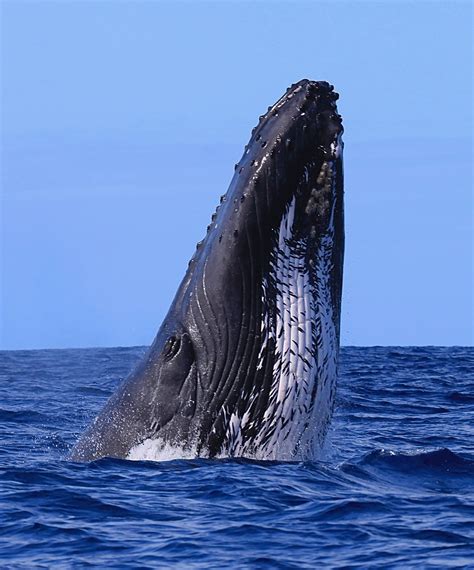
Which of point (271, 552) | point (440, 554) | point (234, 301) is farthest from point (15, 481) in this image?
point (440, 554)

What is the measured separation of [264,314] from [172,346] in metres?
1.03

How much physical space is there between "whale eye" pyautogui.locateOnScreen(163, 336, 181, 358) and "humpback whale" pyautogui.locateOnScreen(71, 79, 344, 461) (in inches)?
0.5

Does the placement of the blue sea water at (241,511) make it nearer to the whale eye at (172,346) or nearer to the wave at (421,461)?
the wave at (421,461)

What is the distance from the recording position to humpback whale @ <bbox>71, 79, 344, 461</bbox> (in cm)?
1215

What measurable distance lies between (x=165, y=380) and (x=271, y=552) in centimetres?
305

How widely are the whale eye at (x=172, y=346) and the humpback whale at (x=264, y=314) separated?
0.04 feet

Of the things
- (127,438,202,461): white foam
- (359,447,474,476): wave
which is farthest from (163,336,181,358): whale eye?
(359,447,474,476): wave

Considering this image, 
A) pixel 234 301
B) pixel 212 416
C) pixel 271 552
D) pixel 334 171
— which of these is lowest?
pixel 271 552

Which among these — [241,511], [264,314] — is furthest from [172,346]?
[241,511]

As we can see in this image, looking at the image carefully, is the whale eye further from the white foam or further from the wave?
the wave

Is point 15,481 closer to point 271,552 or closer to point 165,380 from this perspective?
point 165,380

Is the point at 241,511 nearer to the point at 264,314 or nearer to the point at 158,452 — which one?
the point at 158,452

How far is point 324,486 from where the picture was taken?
484 inches

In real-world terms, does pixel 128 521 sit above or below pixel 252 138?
below
